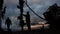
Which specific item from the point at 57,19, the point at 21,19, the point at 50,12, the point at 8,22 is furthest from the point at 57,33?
the point at 8,22

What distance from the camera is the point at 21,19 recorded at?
105 ft

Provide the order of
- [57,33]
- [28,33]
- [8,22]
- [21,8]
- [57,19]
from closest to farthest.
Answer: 1. [57,33]
2. [28,33]
3. [57,19]
4. [21,8]
5. [8,22]

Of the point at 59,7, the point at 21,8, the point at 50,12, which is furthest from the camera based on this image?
the point at 21,8

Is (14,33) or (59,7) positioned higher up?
(59,7)

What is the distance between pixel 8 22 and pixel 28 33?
29283 mm

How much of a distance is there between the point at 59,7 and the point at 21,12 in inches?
525

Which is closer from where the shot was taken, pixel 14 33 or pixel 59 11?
pixel 14 33

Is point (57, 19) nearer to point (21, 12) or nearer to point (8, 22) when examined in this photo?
point (21, 12)

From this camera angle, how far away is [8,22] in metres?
39.6

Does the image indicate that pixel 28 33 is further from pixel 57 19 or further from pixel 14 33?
pixel 57 19

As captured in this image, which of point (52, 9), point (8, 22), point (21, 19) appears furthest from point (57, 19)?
point (8, 22)

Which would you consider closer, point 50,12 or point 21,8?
point 50,12

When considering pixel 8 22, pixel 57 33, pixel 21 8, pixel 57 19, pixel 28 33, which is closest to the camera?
pixel 57 33

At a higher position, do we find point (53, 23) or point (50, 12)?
point (50, 12)
